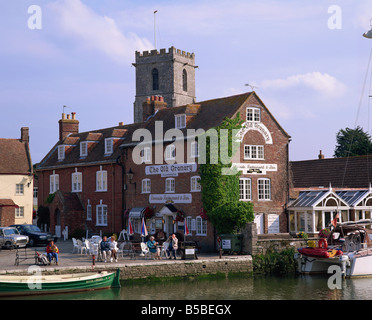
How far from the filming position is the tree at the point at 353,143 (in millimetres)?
60938

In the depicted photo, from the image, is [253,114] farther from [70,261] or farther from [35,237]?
[35,237]

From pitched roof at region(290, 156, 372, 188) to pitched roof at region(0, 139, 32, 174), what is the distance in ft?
79.8

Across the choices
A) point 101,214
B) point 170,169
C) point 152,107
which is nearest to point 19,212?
point 101,214

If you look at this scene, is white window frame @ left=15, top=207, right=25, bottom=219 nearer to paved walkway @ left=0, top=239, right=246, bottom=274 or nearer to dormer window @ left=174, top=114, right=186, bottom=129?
paved walkway @ left=0, top=239, right=246, bottom=274

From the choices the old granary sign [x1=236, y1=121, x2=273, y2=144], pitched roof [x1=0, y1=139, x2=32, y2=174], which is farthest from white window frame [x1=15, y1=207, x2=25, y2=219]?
the old granary sign [x1=236, y1=121, x2=273, y2=144]

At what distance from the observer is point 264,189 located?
36812mm

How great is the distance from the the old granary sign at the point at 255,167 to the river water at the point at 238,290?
7852 mm

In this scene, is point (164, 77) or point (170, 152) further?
point (164, 77)

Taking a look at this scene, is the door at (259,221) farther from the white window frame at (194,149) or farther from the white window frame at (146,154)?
the white window frame at (146,154)

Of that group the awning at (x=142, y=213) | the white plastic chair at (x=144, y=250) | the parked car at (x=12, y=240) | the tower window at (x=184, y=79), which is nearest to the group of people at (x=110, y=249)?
the white plastic chair at (x=144, y=250)

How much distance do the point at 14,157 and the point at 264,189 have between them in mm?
26544
